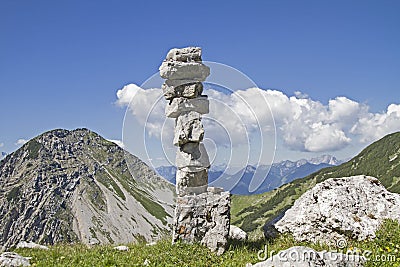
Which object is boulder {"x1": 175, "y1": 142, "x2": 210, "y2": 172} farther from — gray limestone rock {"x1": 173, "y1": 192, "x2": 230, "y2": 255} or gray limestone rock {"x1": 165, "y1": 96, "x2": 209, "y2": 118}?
gray limestone rock {"x1": 165, "y1": 96, "x2": 209, "y2": 118}

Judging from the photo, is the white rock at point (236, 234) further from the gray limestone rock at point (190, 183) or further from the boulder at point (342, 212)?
the gray limestone rock at point (190, 183)

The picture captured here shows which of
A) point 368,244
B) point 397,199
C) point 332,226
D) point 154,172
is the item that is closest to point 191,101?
point 154,172

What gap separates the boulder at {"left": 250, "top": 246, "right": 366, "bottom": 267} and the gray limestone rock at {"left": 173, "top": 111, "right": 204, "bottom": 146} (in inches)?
276

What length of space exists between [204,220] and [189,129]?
3.85 meters

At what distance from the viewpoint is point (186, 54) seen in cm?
1747

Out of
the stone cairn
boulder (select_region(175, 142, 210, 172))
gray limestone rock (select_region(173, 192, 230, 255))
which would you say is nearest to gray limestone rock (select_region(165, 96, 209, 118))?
Answer: the stone cairn

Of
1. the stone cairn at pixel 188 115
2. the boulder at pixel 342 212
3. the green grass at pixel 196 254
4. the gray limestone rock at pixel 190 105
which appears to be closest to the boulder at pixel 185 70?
the stone cairn at pixel 188 115

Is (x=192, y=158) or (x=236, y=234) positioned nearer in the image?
(x=192, y=158)

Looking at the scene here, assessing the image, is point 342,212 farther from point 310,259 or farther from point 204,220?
point 310,259

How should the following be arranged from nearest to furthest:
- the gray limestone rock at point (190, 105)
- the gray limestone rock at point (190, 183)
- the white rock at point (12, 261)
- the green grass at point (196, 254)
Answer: the green grass at point (196, 254), the white rock at point (12, 261), the gray limestone rock at point (190, 183), the gray limestone rock at point (190, 105)

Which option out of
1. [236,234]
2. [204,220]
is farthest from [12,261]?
[236,234]

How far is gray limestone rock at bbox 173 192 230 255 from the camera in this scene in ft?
53.0

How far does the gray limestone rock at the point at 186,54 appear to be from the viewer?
17.5 meters

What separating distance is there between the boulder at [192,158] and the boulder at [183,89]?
2.16 metres
